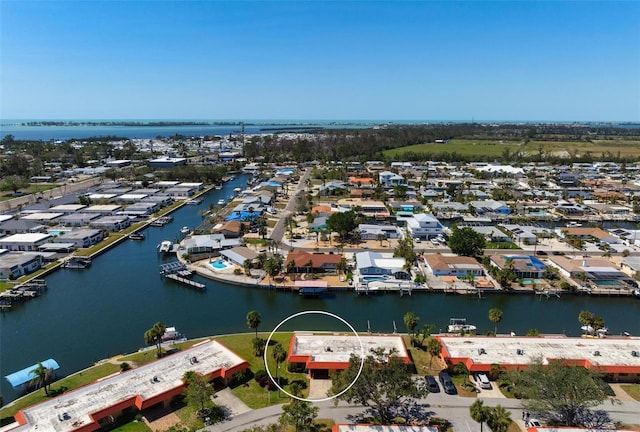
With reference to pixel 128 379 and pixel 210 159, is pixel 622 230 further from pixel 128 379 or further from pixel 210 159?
pixel 210 159

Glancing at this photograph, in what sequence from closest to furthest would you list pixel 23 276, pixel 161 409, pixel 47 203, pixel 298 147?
pixel 161 409, pixel 23 276, pixel 47 203, pixel 298 147

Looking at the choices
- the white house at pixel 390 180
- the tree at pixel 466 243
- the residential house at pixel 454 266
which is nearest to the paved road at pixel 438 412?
the residential house at pixel 454 266

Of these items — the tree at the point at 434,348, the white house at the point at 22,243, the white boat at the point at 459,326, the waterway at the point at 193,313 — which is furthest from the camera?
the white house at the point at 22,243

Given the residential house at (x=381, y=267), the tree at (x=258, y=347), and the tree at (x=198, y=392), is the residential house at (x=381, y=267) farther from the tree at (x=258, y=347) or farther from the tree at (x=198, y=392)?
the tree at (x=198, y=392)

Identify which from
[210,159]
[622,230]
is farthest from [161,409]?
[210,159]

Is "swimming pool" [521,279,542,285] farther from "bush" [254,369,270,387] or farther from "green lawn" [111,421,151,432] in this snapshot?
"green lawn" [111,421,151,432]

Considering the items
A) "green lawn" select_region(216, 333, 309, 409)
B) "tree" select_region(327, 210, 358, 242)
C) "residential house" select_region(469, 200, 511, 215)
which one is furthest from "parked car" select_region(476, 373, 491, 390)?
"residential house" select_region(469, 200, 511, 215)
